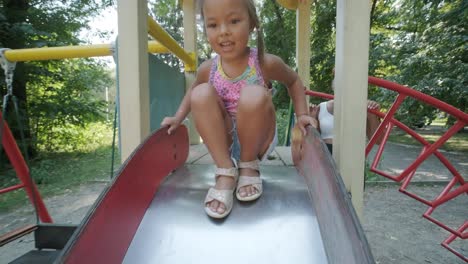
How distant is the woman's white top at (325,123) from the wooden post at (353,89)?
3.84 feet

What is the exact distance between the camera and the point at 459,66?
170 inches

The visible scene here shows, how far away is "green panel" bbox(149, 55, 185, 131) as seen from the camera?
1.55 meters

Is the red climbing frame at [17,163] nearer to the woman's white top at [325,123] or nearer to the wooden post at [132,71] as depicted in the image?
the wooden post at [132,71]

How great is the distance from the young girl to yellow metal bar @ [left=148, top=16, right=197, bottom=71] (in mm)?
304

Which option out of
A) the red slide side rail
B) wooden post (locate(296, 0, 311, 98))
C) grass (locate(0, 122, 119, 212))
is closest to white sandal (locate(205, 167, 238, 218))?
the red slide side rail

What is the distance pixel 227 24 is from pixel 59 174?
13.6 feet

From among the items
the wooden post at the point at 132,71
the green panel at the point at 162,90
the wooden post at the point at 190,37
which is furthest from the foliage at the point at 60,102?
the wooden post at the point at 132,71

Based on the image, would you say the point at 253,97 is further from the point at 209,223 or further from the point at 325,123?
the point at 325,123

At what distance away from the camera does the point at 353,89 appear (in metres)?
Result: 0.83

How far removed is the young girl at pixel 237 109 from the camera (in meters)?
0.90

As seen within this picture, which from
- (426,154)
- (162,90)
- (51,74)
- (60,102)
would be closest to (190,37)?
(162,90)

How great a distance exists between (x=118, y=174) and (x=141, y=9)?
1.62 ft

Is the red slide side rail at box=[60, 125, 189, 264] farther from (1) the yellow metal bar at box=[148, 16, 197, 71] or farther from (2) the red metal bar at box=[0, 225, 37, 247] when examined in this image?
(2) the red metal bar at box=[0, 225, 37, 247]

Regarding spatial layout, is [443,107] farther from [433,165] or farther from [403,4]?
[403,4]
